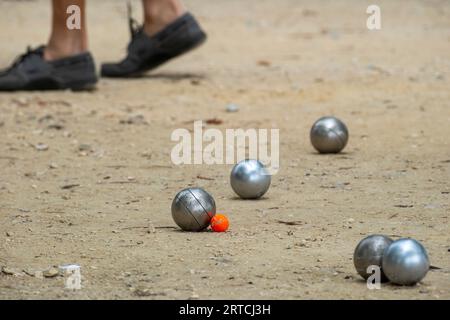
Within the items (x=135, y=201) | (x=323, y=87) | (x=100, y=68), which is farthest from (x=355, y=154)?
(x=100, y=68)

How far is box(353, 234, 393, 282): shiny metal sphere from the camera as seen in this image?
138 inches

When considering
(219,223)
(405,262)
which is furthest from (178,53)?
(405,262)

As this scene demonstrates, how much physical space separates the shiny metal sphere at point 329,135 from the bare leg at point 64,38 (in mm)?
2226

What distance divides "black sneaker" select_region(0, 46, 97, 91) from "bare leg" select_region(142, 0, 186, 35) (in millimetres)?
653

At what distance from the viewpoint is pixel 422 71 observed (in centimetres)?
799

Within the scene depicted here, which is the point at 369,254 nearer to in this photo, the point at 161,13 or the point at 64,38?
the point at 64,38

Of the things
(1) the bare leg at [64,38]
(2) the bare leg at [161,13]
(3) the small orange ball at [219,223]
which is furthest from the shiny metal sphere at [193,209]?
(2) the bare leg at [161,13]

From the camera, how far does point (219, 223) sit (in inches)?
165

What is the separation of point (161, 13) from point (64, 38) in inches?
30.4

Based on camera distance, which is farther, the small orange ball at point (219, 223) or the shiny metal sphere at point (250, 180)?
the shiny metal sphere at point (250, 180)

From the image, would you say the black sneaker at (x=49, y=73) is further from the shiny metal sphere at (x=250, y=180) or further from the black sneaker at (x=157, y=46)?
the shiny metal sphere at (x=250, y=180)

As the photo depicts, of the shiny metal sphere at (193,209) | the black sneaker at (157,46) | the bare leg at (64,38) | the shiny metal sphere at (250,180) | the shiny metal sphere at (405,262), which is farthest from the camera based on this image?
the black sneaker at (157,46)

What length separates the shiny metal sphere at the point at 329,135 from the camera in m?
5.58
